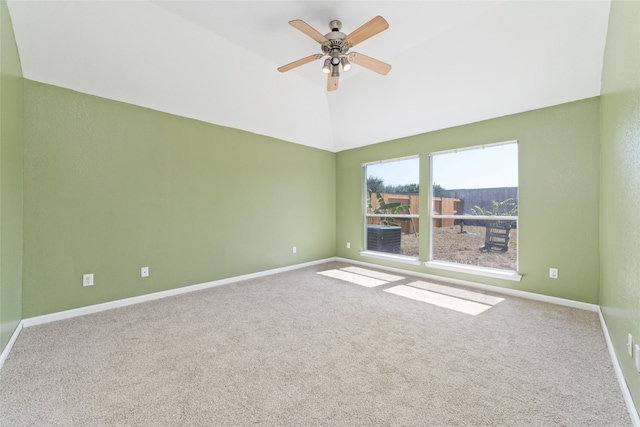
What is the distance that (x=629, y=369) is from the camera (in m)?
1.56

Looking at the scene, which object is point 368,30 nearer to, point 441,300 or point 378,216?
point 441,300

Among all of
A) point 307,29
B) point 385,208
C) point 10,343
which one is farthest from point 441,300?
point 10,343

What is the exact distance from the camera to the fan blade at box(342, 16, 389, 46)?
6.73 feet

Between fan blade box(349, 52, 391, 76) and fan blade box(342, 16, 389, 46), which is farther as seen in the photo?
fan blade box(349, 52, 391, 76)

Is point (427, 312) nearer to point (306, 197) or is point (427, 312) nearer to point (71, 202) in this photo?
point (306, 197)

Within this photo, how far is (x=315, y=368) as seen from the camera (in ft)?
6.31

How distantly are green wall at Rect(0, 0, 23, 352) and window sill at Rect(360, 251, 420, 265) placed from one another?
15.0ft

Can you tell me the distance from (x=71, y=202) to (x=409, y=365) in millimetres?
3558

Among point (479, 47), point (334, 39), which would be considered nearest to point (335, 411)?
point (334, 39)

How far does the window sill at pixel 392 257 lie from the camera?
4.57 m

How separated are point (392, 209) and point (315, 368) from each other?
140 inches

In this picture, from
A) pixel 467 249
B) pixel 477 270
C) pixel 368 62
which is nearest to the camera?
pixel 368 62

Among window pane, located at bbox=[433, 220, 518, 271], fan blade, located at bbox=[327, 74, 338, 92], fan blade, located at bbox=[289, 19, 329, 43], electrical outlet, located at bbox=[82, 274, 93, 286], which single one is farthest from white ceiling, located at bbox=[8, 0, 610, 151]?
electrical outlet, located at bbox=[82, 274, 93, 286]

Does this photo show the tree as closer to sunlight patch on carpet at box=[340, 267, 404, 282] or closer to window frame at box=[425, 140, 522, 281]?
window frame at box=[425, 140, 522, 281]
